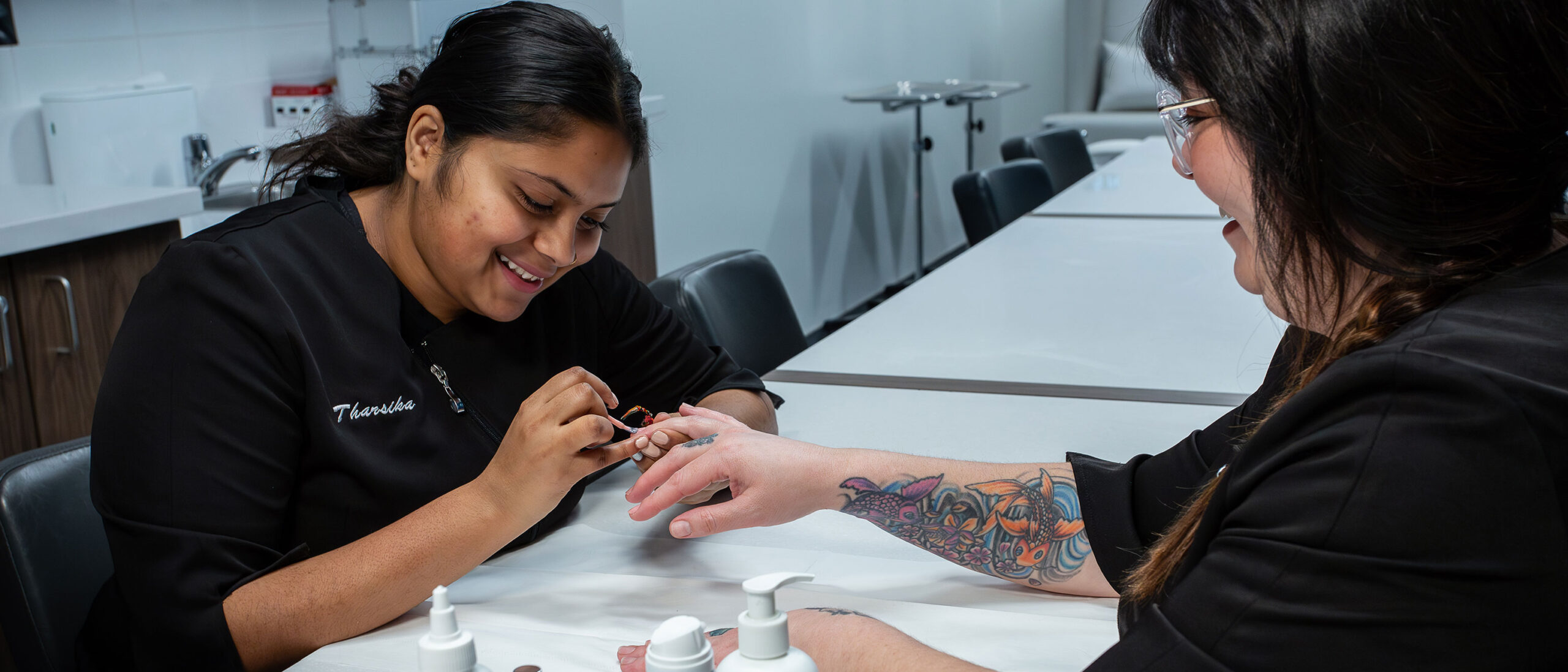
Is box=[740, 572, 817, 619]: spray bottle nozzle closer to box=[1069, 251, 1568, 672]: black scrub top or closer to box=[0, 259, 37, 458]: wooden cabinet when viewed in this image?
box=[1069, 251, 1568, 672]: black scrub top

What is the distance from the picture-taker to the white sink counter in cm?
220

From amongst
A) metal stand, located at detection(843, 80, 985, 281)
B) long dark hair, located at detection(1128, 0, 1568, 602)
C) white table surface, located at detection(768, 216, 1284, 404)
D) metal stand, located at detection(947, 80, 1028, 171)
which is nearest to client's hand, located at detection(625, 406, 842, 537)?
long dark hair, located at detection(1128, 0, 1568, 602)

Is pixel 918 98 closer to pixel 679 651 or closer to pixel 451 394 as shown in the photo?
pixel 451 394

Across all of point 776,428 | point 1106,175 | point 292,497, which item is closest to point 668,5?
point 1106,175

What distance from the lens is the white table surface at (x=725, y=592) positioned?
38.2 inches

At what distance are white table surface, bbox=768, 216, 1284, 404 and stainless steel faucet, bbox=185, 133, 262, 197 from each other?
1.75 m

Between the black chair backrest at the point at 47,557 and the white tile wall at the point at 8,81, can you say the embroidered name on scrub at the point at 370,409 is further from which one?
the white tile wall at the point at 8,81

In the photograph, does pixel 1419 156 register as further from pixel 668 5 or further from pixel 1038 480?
pixel 668 5

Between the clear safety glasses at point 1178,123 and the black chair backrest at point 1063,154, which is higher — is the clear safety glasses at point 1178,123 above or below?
above

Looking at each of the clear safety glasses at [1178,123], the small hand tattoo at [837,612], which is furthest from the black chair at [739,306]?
the clear safety glasses at [1178,123]

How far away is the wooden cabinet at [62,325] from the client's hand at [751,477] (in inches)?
66.9

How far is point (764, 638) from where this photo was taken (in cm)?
61

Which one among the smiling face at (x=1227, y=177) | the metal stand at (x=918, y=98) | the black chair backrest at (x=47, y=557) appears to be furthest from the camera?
the metal stand at (x=918, y=98)

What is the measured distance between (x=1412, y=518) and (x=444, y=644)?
53 centimetres
